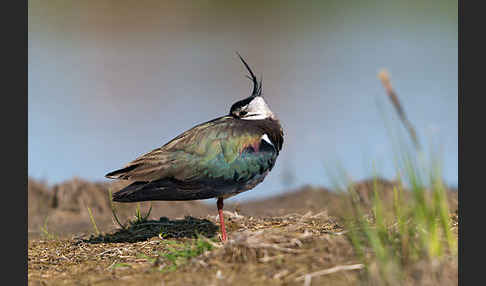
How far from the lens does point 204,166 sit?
5969 millimetres

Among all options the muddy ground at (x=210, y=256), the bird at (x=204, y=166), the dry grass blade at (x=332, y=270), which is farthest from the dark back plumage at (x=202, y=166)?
the dry grass blade at (x=332, y=270)

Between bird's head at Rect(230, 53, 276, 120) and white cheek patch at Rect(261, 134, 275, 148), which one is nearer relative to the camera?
white cheek patch at Rect(261, 134, 275, 148)

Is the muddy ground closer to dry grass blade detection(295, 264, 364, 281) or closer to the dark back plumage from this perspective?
dry grass blade detection(295, 264, 364, 281)

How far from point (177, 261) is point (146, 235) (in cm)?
201

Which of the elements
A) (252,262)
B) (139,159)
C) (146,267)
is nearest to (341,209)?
(252,262)

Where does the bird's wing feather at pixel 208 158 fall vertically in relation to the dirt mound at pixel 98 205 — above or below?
above

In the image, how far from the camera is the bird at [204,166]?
597cm

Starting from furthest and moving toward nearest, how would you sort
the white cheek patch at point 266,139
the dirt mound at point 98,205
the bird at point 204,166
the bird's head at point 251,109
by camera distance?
the dirt mound at point 98,205 → the bird's head at point 251,109 → the white cheek patch at point 266,139 → the bird at point 204,166

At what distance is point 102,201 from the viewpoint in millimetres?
9867

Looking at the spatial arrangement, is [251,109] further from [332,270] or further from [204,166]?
[332,270]

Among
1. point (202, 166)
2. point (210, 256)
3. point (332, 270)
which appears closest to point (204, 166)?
point (202, 166)

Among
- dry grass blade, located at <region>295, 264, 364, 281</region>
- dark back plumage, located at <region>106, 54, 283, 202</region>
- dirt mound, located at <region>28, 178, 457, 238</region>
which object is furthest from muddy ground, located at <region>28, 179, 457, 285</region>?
dirt mound, located at <region>28, 178, 457, 238</region>

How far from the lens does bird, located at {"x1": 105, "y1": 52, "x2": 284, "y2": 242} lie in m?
5.97

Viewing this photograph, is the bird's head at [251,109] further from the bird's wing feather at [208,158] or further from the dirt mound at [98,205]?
the dirt mound at [98,205]
